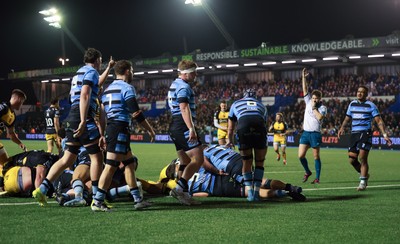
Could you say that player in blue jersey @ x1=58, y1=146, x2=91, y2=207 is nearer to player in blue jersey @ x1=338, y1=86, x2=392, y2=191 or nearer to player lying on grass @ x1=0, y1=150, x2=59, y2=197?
player lying on grass @ x1=0, y1=150, x2=59, y2=197

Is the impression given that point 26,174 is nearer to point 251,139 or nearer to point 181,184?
point 181,184

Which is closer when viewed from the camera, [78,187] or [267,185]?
[78,187]

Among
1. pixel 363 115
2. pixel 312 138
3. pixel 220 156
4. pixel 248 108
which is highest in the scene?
pixel 248 108

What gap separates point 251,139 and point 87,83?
2.99 metres

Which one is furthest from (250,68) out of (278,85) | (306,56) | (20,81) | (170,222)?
(170,222)

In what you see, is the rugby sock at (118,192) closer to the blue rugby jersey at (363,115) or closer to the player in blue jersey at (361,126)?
the player in blue jersey at (361,126)

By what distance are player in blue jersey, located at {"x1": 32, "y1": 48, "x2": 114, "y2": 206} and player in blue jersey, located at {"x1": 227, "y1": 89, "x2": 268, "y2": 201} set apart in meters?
2.48

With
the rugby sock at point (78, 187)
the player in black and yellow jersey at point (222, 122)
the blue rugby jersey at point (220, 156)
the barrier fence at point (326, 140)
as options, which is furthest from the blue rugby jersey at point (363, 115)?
the barrier fence at point (326, 140)

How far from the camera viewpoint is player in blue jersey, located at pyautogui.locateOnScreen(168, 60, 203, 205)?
27.6 ft

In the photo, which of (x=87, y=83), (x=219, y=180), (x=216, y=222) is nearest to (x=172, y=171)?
(x=219, y=180)

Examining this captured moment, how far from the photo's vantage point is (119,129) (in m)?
7.75

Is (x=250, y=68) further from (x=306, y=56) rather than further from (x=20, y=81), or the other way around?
(x=20, y=81)

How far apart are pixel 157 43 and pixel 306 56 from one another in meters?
22.6

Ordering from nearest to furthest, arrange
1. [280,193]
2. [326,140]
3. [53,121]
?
[280,193] → [53,121] → [326,140]
